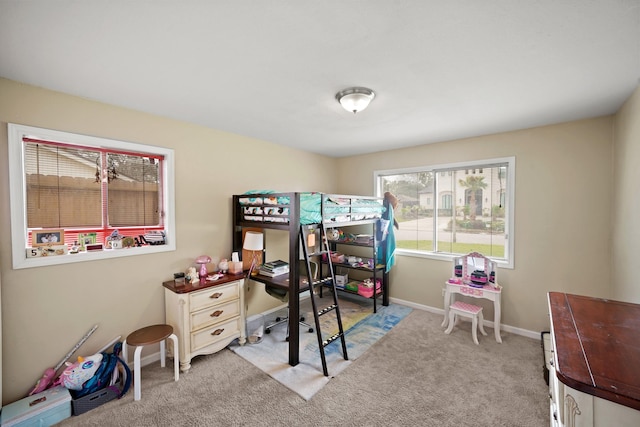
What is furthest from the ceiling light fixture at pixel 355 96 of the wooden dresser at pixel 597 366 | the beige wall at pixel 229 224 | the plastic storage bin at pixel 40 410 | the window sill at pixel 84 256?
the plastic storage bin at pixel 40 410

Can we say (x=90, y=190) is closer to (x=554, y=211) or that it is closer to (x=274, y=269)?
(x=274, y=269)

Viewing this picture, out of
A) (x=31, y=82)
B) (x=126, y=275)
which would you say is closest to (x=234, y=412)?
(x=126, y=275)

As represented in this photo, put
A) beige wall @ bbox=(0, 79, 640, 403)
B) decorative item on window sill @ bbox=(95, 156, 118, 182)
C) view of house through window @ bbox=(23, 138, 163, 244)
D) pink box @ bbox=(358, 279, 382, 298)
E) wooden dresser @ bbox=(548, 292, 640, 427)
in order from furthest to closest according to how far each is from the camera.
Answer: pink box @ bbox=(358, 279, 382, 298), decorative item on window sill @ bbox=(95, 156, 118, 182), view of house through window @ bbox=(23, 138, 163, 244), beige wall @ bbox=(0, 79, 640, 403), wooden dresser @ bbox=(548, 292, 640, 427)

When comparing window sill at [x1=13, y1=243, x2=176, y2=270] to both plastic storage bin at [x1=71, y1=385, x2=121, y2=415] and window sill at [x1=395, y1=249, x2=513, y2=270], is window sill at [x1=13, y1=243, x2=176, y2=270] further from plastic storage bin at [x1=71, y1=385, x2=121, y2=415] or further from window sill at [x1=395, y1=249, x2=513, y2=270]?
window sill at [x1=395, y1=249, x2=513, y2=270]

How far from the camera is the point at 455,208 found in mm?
3709

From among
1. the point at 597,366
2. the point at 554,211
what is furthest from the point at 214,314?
the point at 554,211

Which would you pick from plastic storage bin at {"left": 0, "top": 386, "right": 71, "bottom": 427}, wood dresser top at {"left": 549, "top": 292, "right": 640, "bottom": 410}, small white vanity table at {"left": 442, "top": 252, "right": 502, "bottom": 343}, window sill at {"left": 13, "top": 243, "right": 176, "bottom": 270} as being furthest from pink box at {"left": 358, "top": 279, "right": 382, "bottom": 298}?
plastic storage bin at {"left": 0, "top": 386, "right": 71, "bottom": 427}

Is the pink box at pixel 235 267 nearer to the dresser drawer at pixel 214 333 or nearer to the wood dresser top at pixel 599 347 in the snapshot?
the dresser drawer at pixel 214 333

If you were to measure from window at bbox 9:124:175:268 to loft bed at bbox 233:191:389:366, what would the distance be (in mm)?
787

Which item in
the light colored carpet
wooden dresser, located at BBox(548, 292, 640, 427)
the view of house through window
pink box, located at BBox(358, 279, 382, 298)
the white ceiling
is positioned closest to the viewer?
wooden dresser, located at BBox(548, 292, 640, 427)

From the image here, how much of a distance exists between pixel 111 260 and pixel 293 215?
5.70 ft

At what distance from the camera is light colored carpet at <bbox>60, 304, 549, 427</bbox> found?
6.18 ft

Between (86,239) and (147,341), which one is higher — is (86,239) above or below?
above

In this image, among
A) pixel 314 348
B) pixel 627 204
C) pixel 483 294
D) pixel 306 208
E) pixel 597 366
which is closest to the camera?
pixel 597 366
